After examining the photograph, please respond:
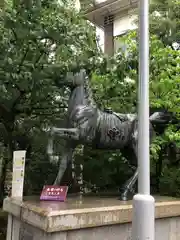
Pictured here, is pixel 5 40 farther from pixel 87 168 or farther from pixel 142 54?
pixel 87 168

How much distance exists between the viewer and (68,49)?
8.39 metres

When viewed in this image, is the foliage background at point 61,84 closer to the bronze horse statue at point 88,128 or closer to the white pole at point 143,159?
the bronze horse statue at point 88,128

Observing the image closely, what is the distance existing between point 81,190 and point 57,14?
529 centimetres

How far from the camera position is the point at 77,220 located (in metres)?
5.08

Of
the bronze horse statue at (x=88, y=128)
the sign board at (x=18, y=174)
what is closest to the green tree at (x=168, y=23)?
the bronze horse statue at (x=88, y=128)

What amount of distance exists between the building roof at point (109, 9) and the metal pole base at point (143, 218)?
16.7m

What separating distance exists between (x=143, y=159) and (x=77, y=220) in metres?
1.70

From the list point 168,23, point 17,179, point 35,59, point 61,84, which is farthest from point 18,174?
point 168,23

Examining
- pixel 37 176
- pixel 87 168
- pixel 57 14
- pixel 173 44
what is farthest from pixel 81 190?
pixel 173 44

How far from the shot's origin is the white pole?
3.95 metres

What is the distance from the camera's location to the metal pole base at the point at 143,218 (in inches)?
155

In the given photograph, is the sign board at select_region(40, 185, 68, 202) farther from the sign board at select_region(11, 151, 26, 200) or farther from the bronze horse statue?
the sign board at select_region(11, 151, 26, 200)

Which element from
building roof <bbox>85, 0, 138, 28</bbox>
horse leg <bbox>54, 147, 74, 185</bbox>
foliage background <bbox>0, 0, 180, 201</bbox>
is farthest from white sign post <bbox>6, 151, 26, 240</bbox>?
building roof <bbox>85, 0, 138, 28</bbox>

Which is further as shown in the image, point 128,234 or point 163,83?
point 163,83
